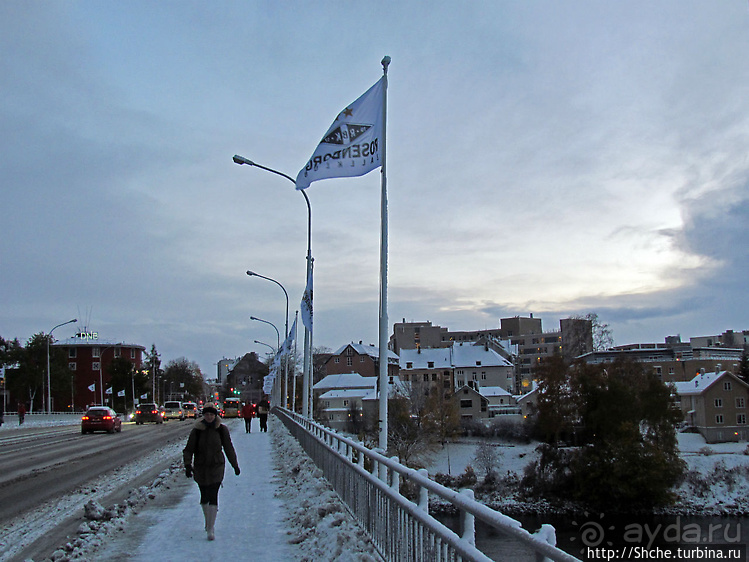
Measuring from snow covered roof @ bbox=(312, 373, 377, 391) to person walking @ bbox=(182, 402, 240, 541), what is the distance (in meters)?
109

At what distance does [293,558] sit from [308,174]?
7.62 m

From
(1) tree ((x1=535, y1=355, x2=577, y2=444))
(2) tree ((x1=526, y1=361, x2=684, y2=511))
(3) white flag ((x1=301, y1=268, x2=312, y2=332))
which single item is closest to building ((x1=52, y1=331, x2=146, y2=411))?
(1) tree ((x1=535, y1=355, x2=577, y2=444))

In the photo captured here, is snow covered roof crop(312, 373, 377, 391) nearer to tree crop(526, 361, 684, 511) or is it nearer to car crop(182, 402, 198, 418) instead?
tree crop(526, 361, 684, 511)

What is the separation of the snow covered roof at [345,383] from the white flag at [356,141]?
10611 centimetres

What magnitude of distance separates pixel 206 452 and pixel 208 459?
100 millimetres

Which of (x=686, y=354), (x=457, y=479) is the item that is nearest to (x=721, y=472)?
(x=457, y=479)

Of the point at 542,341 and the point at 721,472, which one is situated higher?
the point at 542,341

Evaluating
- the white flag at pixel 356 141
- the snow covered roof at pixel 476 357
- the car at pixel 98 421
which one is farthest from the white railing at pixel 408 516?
the snow covered roof at pixel 476 357

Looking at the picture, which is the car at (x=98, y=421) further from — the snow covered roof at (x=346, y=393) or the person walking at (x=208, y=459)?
the snow covered roof at (x=346, y=393)

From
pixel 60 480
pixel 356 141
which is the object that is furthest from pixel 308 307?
pixel 356 141

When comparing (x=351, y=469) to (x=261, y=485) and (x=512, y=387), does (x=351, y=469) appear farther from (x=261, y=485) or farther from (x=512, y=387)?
(x=512, y=387)

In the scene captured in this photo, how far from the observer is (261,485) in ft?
47.3

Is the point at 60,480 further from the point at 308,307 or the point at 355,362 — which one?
the point at 355,362

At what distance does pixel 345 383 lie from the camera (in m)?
118
